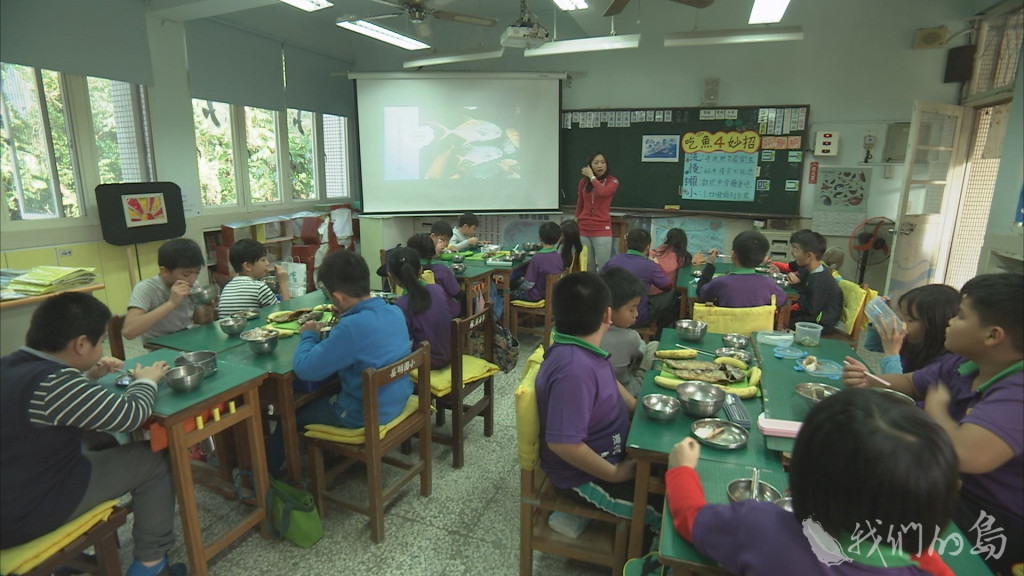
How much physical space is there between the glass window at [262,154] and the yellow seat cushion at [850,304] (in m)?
6.28

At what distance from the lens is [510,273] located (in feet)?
14.6

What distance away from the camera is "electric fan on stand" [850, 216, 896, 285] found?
5.54m

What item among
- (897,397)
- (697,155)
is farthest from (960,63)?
(897,397)

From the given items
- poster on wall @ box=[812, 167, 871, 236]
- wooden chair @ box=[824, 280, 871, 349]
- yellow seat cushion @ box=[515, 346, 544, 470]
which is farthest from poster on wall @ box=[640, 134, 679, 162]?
yellow seat cushion @ box=[515, 346, 544, 470]

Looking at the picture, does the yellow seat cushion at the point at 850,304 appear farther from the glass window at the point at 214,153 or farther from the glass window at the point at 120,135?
the glass window at the point at 214,153

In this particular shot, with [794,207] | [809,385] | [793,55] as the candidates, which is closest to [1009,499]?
[809,385]

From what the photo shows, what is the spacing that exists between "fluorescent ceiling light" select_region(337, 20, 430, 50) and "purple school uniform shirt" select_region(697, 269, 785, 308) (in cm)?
356

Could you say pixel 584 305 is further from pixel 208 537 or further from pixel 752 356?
pixel 208 537

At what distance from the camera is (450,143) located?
6.78 meters

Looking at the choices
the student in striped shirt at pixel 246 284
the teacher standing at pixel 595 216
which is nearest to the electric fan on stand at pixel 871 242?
the teacher standing at pixel 595 216

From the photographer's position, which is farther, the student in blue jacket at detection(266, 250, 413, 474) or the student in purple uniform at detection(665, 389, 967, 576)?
the student in blue jacket at detection(266, 250, 413, 474)

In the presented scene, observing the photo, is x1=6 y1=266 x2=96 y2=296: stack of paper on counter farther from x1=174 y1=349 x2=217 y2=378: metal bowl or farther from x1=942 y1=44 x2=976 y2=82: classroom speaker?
x1=942 y1=44 x2=976 y2=82: classroom speaker

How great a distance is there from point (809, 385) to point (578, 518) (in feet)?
3.10

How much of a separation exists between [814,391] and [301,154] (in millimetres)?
7116
